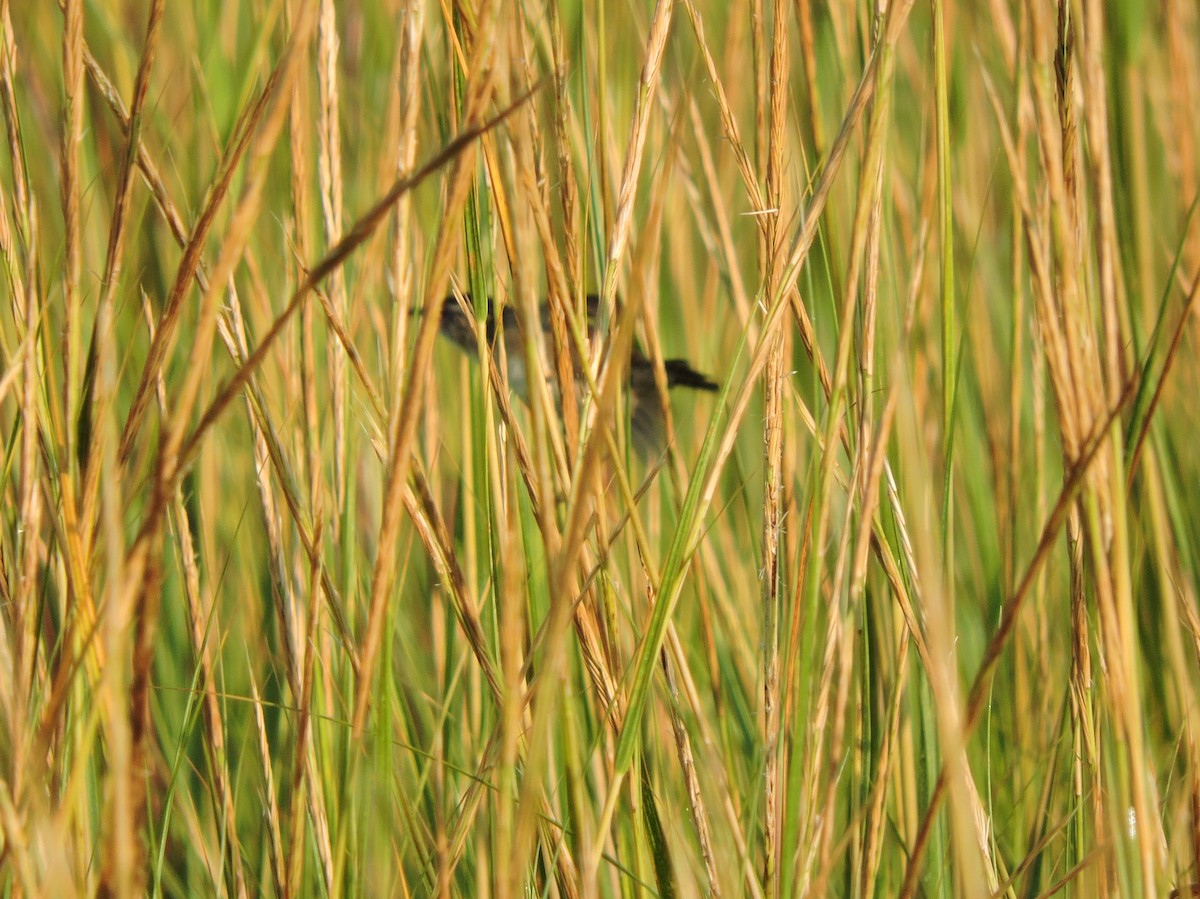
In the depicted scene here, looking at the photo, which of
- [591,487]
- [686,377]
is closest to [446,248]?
[591,487]

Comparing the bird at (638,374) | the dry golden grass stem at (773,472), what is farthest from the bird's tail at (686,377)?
the dry golden grass stem at (773,472)

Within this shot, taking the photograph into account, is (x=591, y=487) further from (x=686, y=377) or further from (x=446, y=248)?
(x=686, y=377)

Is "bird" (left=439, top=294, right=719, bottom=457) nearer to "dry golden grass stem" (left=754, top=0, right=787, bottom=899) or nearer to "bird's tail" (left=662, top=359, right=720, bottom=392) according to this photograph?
"bird's tail" (left=662, top=359, right=720, bottom=392)

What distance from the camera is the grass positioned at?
0.38 metres

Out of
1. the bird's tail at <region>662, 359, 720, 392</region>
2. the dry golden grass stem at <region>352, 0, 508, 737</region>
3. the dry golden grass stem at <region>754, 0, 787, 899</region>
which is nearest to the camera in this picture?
the dry golden grass stem at <region>352, 0, 508, 737</region>

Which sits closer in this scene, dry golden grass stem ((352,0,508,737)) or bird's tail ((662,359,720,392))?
dry golden grass stem ((352,0,508,737))

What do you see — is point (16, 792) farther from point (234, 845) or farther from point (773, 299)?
point (773, 299)

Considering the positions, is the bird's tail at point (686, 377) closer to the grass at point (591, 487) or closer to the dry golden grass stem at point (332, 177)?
the grass at point (591, 487)

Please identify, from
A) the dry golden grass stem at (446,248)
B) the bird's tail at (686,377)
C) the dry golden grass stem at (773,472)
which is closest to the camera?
the dry golden grass stem at (446,248)

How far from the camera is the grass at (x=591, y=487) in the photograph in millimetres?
380

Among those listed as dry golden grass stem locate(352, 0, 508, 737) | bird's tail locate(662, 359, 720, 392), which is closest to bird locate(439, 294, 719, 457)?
bird's tail locate(662, 359, 720, 392)

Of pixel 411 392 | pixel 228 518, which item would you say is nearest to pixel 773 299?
pixel 411 392

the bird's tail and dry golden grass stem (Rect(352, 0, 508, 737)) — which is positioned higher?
dry golden grass stem (Rect(352, 0, 508, 737))

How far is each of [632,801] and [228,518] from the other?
547 mm
